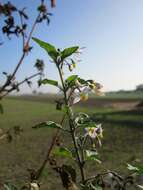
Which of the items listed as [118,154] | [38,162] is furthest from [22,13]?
[118,154]

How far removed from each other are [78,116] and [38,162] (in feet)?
22.5

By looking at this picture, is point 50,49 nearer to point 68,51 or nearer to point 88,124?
point 68,51

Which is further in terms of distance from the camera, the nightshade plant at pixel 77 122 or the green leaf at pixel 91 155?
the green leaf at pixel 91 155

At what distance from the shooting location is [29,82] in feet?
8.61

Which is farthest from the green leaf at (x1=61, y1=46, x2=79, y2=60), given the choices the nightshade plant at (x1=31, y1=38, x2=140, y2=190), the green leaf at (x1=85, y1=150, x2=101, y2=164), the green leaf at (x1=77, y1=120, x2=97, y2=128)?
the green leaf at (x1=85, y1=150, x2=101, y2=164)

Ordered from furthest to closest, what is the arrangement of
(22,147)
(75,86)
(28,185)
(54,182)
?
(22,147) → (54,182) → (28,185) → (75,86)

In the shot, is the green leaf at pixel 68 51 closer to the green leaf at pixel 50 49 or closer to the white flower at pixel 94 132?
the green leaf at pixel 50 49

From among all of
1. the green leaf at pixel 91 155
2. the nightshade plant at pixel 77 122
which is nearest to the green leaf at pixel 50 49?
the nightshade plant at pixel 77 122

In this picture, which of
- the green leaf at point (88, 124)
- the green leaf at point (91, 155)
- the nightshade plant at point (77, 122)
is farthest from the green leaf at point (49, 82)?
the green leaf at point (91, 155)

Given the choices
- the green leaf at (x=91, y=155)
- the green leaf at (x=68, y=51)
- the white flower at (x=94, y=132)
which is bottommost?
the green leaf at (x=91, y=155)

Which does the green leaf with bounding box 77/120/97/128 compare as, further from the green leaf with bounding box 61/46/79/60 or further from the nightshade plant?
the green leaf with bounding box 61/46/79/60

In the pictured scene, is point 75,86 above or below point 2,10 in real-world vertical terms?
below

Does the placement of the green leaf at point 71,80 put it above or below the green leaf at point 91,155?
above

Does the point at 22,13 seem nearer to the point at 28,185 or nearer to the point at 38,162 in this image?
the point at 28,185
